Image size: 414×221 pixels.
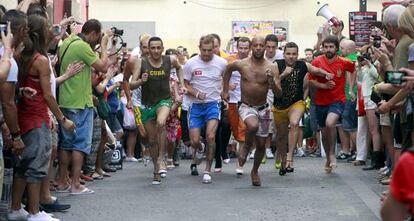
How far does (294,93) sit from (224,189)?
7.59 feet

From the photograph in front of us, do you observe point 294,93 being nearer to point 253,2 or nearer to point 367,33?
point 367,33

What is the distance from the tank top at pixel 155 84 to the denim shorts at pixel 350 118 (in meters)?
4.77

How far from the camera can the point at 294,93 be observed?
13406 millimetres

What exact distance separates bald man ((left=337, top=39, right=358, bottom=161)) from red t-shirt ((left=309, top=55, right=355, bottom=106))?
180 centimetres

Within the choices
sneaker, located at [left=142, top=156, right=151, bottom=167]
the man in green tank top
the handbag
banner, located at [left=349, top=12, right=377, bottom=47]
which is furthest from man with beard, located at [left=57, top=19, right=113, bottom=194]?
banner, located at [left=349, top=12, right=377, bottom=47]

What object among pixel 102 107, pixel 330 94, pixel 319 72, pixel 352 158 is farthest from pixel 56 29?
pixel 352 158

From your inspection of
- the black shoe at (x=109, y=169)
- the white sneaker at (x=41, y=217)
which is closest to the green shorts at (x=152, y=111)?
the black shoe at (x=109, y=169)

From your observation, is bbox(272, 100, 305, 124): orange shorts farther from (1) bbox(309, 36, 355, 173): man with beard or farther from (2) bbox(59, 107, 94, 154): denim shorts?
(2) bbox(59, 107, 94, 154): denim shorts

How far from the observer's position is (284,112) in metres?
13.5

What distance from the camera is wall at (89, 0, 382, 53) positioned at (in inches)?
1330

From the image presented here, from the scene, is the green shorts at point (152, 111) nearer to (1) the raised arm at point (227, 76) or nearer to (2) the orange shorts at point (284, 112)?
(1) the raised arm at point (227, 76)

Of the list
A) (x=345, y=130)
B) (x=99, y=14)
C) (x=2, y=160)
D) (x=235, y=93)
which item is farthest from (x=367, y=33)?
(x=99, y=14)

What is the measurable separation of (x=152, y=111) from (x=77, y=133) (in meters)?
2.08

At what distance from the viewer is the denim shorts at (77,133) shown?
35.4 feet
